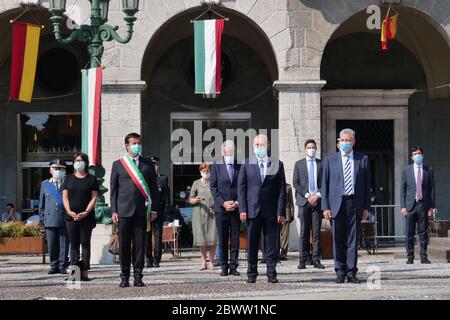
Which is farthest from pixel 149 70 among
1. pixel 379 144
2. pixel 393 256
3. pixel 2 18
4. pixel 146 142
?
pixel 393 256

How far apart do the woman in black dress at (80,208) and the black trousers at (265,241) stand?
252cm

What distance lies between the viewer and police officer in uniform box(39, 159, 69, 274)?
56.0ft

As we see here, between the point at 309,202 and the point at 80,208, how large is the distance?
421 cm

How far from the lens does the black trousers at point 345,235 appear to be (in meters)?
13.9

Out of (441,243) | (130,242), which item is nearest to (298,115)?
(441,243)

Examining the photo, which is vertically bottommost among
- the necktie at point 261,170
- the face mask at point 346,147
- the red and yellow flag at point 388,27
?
the necktie at point 261,170

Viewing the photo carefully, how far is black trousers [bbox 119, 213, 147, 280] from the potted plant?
6.51m

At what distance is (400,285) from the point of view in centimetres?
1353

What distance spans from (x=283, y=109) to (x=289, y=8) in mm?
2285

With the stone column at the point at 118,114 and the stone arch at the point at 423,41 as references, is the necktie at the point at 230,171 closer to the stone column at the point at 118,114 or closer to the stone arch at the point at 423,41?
the stone column at the point at 118,114

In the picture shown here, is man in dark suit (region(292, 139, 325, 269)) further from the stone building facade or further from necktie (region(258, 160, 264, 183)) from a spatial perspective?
the stone building facade

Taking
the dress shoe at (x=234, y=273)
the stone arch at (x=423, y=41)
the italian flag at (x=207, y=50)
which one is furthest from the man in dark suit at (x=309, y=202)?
the stone arch at (x=423, y=41)

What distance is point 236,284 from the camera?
13859 millimetres

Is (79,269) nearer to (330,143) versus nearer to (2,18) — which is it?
(2,18)
